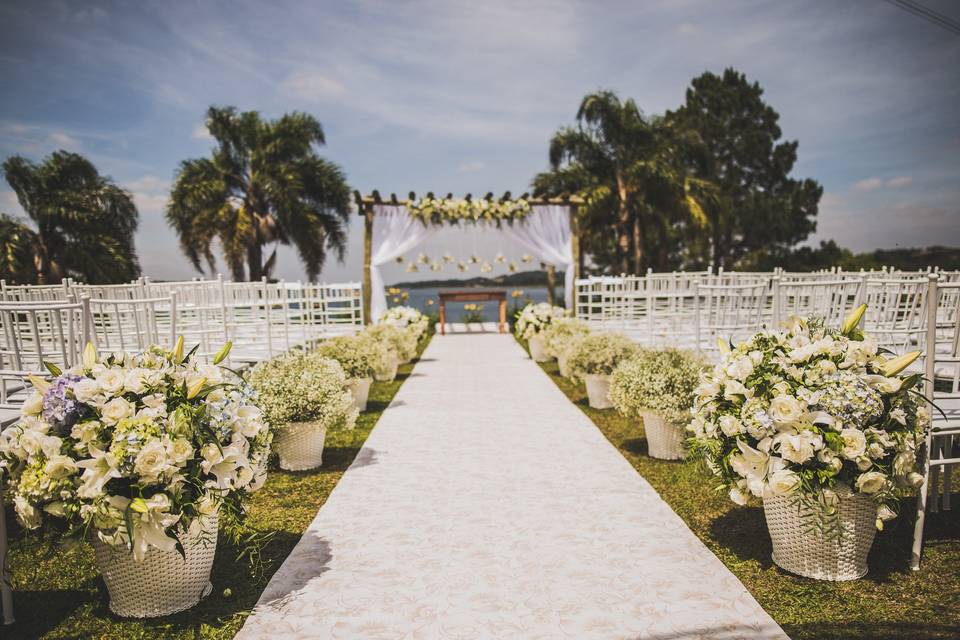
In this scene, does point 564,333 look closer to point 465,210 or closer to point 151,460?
point 151,460

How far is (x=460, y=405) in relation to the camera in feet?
21.3

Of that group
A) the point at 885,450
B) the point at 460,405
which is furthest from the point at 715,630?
the point at 460,405

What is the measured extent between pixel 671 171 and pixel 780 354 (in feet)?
48.6

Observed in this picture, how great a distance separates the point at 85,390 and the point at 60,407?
10 centimetres

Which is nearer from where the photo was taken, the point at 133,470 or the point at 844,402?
the point at 133,470

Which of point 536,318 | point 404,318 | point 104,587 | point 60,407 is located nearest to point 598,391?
point 536,318

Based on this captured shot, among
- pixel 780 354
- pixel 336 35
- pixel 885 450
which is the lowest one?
pixel 885 450

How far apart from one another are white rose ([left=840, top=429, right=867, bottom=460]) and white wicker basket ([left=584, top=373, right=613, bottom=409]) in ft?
12.2

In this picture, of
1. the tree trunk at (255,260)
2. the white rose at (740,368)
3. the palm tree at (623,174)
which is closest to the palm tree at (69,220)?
the tree trunk at (255,260)

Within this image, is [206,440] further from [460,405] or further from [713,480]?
[460,405]

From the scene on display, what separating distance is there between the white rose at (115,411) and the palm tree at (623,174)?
1487 cm

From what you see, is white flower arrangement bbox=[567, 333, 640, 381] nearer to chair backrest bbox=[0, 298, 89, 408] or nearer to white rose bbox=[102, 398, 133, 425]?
chair backrest bbox=[0, 298, 89, 408]

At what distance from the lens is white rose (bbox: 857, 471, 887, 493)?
227 cm

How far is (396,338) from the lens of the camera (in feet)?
28.0
